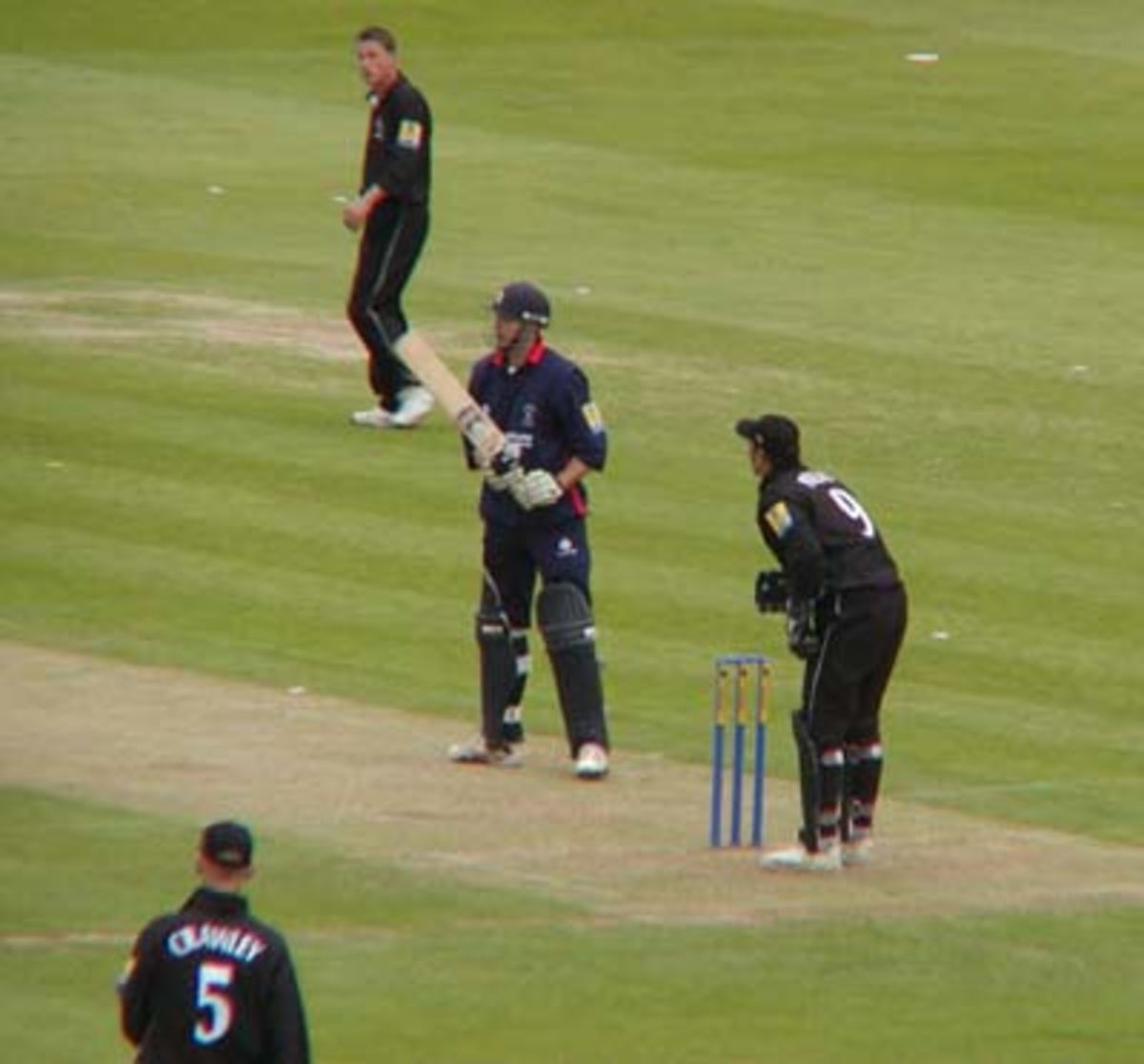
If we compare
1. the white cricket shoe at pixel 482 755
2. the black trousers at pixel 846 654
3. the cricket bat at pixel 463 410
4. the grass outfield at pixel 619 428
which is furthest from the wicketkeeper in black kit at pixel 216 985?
the white cricket shoe at pixel 482 755

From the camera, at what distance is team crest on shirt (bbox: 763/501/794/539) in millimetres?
15328

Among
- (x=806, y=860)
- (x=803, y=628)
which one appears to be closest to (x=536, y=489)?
(x=803, y=628)

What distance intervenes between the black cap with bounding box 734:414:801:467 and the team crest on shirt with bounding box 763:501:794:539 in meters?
0.21

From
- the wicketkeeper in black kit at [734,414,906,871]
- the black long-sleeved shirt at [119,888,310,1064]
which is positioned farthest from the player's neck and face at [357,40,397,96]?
the black long-sleeved shirt at [119,888,310,1064]

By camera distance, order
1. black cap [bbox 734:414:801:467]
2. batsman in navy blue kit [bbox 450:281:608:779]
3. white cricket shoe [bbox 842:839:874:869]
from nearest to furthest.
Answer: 1. black cap [bbox 734:414:801:467]
2. white cricket shoe [bbox 842:839:874:869]
3. batsman in navy blue kit [bbox 450:281:608:779]

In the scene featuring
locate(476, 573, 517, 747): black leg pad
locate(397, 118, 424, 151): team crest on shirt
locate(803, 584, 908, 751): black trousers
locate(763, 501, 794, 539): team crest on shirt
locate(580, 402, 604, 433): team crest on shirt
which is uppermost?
locate(397, 118, 424, 151): team crest on shirt

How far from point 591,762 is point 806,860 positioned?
1.62 meters

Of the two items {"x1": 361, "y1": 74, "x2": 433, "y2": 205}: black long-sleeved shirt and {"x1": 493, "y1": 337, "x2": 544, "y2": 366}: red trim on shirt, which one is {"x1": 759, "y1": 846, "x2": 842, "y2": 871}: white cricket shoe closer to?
{"x1": 493, "y1": 337, "x2": 544, "y2": 366}: red trim on shirt

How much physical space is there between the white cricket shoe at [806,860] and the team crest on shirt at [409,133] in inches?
350

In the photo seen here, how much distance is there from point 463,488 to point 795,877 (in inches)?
319

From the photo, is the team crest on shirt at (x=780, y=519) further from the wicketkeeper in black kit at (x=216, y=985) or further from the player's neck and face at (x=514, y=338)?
the wicketkeeper in black kit at (x=216, y=985)

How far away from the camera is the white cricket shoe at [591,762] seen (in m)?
17.0

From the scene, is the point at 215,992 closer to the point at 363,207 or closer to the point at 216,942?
the point at 216,942

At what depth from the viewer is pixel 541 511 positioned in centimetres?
1691
